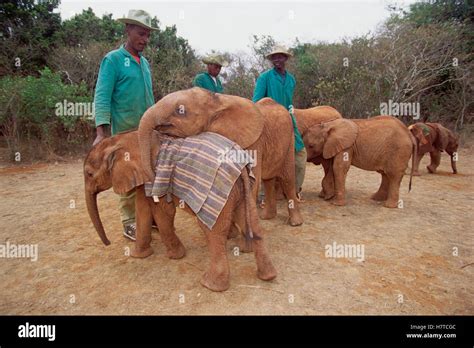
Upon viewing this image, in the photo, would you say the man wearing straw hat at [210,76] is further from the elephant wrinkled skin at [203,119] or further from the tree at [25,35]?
the tree at [25,35]

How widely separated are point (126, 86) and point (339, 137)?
12.2 ft

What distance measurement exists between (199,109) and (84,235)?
2.77 meters

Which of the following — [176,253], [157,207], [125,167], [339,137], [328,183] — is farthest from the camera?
[328,183]

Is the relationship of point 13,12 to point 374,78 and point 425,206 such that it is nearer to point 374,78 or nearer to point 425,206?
point 374,78

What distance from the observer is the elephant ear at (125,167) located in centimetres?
345

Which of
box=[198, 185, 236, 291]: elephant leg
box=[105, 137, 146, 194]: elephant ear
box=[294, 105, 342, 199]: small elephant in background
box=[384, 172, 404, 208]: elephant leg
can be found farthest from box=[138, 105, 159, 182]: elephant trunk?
box=[384, 172, 404, 208]: elephant leg

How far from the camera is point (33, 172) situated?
29.1 ft

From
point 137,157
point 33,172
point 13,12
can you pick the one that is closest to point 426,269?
point 137,157

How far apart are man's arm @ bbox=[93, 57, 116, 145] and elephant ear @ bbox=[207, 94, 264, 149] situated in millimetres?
1421

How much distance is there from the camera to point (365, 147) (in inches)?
239

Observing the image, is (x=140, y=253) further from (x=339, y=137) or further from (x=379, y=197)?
(x=379, y=197)

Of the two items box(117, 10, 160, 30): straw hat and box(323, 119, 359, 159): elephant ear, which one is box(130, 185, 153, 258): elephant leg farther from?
box(323, 119, 359, 159): elephant ear

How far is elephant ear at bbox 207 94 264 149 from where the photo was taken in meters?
3.44

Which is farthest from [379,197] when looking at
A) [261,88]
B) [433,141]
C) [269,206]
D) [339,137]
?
[433,141]
